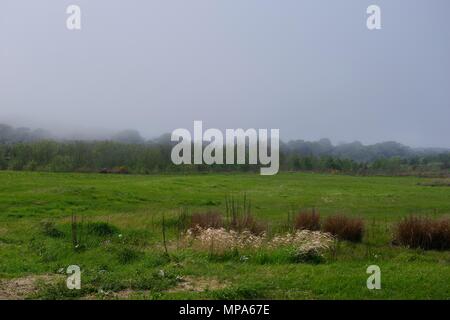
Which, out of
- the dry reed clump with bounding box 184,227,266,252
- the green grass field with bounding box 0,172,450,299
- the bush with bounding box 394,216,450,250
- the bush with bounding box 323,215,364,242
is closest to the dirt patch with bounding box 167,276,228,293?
the green grass field with bounding box 0,172,450,299

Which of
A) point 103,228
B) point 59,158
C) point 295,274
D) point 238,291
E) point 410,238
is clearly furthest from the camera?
point 59,158

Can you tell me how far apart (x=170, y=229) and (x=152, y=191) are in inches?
755

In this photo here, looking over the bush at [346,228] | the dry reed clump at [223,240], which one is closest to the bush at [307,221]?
the bush at [346,228]

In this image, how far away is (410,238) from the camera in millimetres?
16031

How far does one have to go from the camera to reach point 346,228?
17109 mm

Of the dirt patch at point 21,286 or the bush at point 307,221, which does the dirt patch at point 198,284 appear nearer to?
the dirt patch at point 21,286

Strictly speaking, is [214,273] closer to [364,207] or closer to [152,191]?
[364,207]

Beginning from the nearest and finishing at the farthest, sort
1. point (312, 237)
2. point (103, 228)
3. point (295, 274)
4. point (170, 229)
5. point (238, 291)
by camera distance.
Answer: point (238, 291) → point (295, 274) → point (312, 237) → point (103, 228) → point (170, 229)

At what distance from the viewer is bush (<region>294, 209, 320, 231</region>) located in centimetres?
1762

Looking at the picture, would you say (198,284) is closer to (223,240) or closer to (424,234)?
(223,240)

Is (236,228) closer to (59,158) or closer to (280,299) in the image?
(280,299)

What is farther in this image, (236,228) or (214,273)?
(236,228)

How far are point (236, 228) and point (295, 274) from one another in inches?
229
